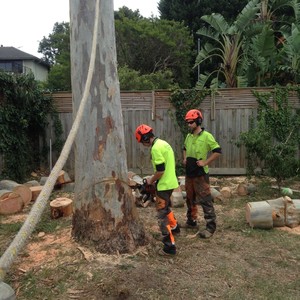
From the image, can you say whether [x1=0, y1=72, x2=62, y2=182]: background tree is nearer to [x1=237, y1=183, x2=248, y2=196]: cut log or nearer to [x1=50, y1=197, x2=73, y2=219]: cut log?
[x1=50, y1=197, x2=73, y2=219]: cut log

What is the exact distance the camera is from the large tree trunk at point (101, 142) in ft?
15.4

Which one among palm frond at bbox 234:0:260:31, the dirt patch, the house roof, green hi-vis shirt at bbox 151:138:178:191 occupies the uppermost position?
the house roof

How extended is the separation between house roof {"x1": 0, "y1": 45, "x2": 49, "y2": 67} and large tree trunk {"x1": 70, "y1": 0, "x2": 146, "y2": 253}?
3662 cm

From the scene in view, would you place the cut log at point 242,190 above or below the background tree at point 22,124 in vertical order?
below

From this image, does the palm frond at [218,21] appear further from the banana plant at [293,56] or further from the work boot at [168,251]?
the work boot at [168,251]

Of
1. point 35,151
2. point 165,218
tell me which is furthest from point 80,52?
point 35,151

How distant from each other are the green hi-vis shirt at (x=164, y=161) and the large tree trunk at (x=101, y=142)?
1.43ft

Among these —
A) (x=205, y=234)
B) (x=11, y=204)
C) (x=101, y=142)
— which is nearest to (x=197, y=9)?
(x=11, y=204)

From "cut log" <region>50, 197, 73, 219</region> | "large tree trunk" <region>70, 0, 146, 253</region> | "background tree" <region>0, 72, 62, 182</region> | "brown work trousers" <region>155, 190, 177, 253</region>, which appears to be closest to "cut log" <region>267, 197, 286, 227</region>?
"brown work trousers" <region>155, 190, 177, 253</region>

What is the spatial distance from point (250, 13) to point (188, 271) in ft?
38.9

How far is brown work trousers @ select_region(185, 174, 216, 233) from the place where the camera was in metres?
5.82

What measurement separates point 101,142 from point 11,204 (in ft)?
11.4

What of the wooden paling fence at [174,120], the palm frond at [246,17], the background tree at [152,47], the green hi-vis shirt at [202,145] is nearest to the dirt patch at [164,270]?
the green hi-vis shirt at [202,145]

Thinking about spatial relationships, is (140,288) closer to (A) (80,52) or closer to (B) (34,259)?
(B) (34,259)
